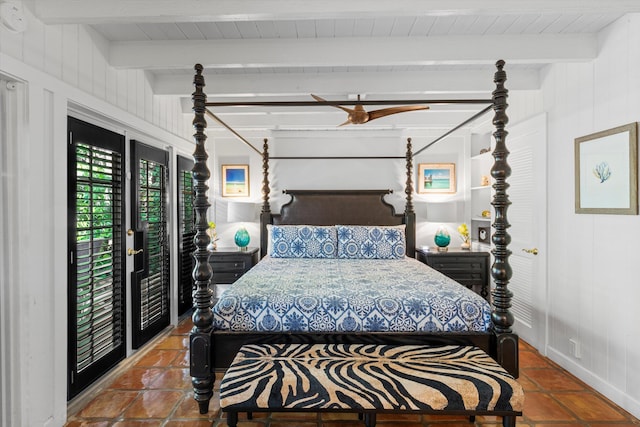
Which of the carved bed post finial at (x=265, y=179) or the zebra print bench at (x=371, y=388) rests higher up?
the carved bed post finial at (x=265, y=179)

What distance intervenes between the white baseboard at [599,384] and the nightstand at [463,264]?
1144mm

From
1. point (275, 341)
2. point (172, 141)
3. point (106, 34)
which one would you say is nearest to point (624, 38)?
point (275, 341)

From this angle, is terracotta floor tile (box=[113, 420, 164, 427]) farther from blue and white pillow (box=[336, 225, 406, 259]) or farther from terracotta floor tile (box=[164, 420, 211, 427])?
blue and white pillow (box=[336, 225, 406, 259])

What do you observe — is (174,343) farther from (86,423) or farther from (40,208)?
(40,208)

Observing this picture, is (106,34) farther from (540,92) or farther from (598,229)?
(598,229)

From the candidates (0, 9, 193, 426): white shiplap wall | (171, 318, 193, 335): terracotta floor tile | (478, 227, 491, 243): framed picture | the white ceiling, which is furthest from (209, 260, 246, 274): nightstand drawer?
(478, 227, 491, 243): framed picture

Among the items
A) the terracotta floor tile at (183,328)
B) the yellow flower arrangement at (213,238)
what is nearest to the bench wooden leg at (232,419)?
the terracotta floor tile at (183,328)

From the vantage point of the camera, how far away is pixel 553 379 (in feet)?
8.93

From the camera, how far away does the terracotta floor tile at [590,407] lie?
2.23 metres

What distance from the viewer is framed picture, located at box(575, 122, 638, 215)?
89.0 inches

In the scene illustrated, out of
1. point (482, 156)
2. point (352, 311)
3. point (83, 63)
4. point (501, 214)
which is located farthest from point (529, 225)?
point (83, 63)

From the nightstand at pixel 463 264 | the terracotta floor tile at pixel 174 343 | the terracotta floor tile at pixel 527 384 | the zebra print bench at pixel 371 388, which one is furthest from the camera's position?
the nightstand at pixel 463 264

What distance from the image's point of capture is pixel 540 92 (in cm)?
326

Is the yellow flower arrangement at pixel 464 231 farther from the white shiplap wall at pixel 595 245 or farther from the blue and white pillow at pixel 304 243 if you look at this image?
the blue and white pillow at pixel 304 243
